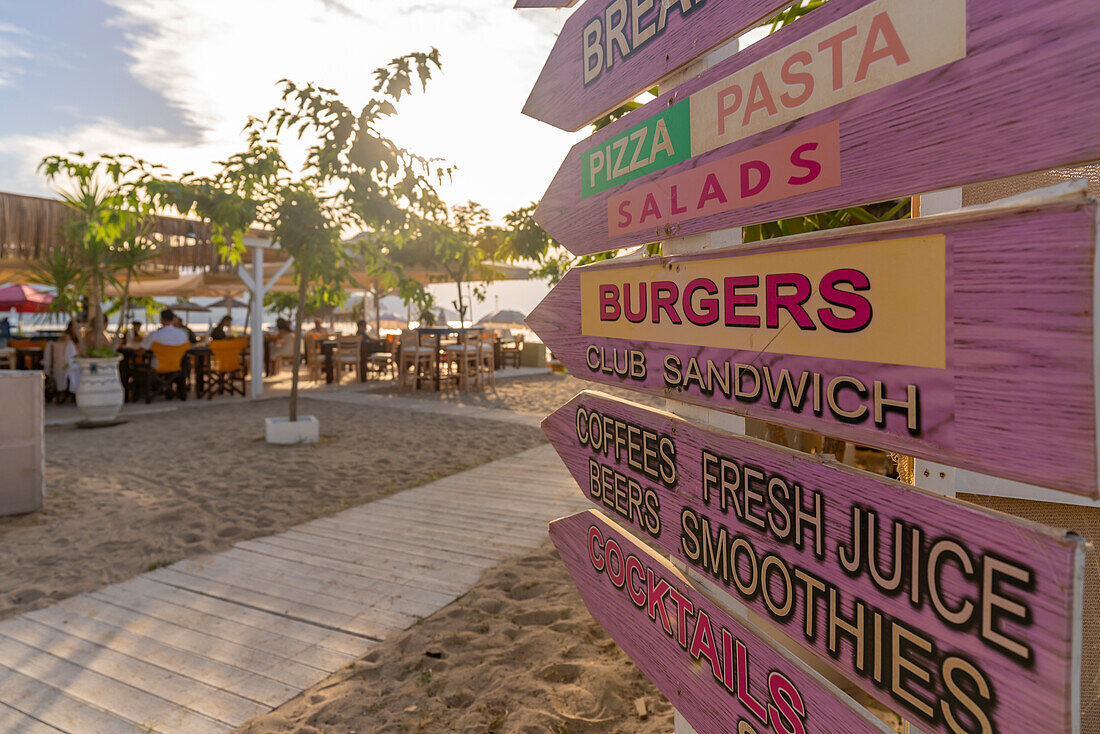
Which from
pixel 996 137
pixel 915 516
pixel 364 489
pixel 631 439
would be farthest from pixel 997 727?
pixel 364 489

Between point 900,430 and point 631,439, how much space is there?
593 mm

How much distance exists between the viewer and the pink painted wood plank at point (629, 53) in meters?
0.93

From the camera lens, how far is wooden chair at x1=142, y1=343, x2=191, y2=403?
909 cm

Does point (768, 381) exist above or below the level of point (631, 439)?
above

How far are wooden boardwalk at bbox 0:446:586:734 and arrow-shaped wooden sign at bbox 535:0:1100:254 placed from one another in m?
2.03

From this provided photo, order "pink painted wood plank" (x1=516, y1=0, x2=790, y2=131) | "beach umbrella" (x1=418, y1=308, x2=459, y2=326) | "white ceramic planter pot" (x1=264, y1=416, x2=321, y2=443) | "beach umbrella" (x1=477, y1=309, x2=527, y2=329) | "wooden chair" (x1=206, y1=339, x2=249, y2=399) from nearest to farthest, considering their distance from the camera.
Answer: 1. "pink painted wood plank" (x1=516, y1=0, x2=790, y2=131)
2. "white ceramic planter pot" (x1=264, y1=416, x2=321, y2=443)
3. "wooden chair" (x1=206, y1=339, x2=249, y2=399)
4. "beach umbrella" (x1=418, y1=308, x2=459, y2=326)
5. "beach umbrella" (x1=477, y1=309, x2=527, y2=329)

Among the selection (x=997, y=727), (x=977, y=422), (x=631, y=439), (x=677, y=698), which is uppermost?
(x=977, y=422)

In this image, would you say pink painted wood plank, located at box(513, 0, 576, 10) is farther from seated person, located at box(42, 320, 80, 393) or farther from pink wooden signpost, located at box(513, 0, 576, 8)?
seated person, located at box(42, 320, 80, 393)

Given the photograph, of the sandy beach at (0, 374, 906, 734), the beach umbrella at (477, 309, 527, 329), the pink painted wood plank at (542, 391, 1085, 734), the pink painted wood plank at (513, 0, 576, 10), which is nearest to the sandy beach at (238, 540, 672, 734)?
the sandy beach at (0, 374, 906, 734)

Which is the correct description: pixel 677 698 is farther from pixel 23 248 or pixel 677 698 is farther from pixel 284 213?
pixel 23 248

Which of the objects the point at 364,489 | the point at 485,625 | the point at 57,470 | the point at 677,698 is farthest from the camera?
the point at 57,470

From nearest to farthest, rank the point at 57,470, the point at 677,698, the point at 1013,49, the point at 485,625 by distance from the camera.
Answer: the point at 1013,49 → the point at 677,698 → the point at 485,625 → the point at 57,470

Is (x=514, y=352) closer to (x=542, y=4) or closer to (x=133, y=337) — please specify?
(x=133, y=337)

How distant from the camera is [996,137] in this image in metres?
0.58
